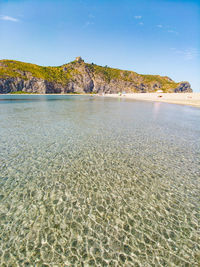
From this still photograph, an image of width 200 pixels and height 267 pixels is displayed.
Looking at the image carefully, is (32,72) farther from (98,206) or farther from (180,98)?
(98,206)

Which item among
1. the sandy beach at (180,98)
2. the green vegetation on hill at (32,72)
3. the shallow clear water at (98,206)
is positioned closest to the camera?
the shallow clear water at (98,206)

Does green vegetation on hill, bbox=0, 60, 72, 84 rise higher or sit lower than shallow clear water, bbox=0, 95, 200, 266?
higher

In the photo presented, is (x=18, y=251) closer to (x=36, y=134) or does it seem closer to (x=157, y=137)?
(x=36, y=134)

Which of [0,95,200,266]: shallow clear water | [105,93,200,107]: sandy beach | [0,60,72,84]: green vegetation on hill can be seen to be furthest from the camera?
[0,60,72,84]: green vegetation on hill

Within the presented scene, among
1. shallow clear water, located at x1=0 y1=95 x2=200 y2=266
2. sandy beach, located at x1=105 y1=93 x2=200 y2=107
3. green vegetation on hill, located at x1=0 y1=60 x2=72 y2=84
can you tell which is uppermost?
green vegetation on hill, located at x1=0 y1=60 x2=72 y2=84

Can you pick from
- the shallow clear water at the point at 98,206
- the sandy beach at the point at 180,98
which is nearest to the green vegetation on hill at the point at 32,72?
the sandy beach at the point at 180,98

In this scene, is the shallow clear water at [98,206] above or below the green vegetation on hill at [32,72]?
below

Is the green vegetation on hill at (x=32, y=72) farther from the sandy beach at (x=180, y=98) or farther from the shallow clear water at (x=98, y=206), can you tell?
Answer: the shallow clear water at (x=98, y=206)

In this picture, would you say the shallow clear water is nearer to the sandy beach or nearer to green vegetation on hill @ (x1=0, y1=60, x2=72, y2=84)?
the sandy beach

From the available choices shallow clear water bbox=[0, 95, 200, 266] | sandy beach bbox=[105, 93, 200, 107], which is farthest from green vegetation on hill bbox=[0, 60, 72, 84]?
shallow clear water bbox=[0, 95, 200, 266]

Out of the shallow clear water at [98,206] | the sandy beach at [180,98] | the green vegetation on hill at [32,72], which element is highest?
the green vegetation on hill at [32,72]

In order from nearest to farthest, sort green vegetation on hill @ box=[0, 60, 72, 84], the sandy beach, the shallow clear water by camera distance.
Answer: the shallow clear water
the sandy beach
green vegetation on hill @ box=[0, 60, 72, 84]

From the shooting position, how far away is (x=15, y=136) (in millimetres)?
11344

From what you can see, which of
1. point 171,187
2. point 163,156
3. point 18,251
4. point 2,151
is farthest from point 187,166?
point 2,151
